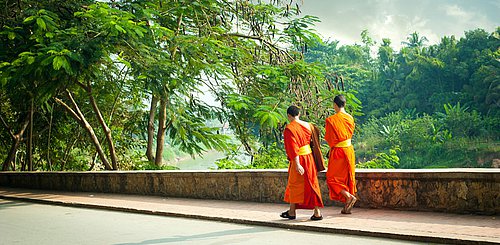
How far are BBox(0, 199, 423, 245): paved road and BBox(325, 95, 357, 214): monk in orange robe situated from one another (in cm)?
111

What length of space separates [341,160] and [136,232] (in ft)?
10.1

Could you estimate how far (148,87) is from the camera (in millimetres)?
16047

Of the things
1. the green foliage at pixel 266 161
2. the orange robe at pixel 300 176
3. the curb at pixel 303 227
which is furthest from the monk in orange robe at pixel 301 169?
the green foliage at pixel 266 161

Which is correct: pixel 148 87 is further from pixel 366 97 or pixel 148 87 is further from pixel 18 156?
pixel 366 97

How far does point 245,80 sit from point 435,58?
1566 inches

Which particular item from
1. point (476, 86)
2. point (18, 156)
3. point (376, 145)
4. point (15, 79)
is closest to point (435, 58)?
point (476, 86)

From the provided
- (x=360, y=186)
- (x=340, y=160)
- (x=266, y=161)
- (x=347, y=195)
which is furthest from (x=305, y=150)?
(x=266, y=161)

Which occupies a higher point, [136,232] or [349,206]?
[349,206]

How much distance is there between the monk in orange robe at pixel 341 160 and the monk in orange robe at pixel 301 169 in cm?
31

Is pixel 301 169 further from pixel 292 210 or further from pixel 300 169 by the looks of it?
pixel 292 210

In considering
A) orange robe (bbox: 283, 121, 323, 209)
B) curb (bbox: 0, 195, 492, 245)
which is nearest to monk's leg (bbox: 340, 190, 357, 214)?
orange robe (bbox: 283, 121, 323, 209)

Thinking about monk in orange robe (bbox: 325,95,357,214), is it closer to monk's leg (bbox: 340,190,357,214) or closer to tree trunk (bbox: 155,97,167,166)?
monk's leg (bbox: 340,190,357,214)

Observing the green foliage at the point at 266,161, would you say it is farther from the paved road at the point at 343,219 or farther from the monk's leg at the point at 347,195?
the monk's leg at the point at 347,195

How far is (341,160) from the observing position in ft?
28.8
